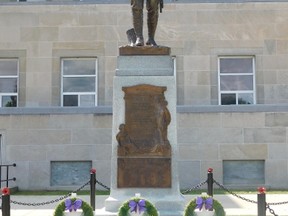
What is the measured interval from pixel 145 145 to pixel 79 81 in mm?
11871

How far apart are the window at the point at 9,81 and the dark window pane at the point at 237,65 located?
343 inches

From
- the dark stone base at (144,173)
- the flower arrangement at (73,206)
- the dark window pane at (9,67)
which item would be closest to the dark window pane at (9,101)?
the dark window pane at (9,67)

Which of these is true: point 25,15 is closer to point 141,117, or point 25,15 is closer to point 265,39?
point 265,39

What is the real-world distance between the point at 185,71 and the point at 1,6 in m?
8.21

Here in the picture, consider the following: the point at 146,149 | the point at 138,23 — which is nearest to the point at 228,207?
the point at 146,149

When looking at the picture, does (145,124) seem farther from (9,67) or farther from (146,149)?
(9,67)

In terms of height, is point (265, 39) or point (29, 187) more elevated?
point (265, 39)

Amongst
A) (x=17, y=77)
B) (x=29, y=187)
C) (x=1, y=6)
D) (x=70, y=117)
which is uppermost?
(x=1, y=6)

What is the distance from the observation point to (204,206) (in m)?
9.72

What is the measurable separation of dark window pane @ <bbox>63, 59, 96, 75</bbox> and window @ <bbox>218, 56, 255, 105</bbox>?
17.6 feet

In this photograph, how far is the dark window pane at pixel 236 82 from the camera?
73.4 feet

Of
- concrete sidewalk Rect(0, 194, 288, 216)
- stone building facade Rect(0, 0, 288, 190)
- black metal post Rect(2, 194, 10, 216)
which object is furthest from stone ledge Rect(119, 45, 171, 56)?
stone building facade Rect(0, 0, 288, 190)

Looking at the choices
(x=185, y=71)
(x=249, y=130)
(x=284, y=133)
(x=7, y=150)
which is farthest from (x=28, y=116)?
(x=284, y=133)

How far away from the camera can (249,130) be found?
19.9 meters
